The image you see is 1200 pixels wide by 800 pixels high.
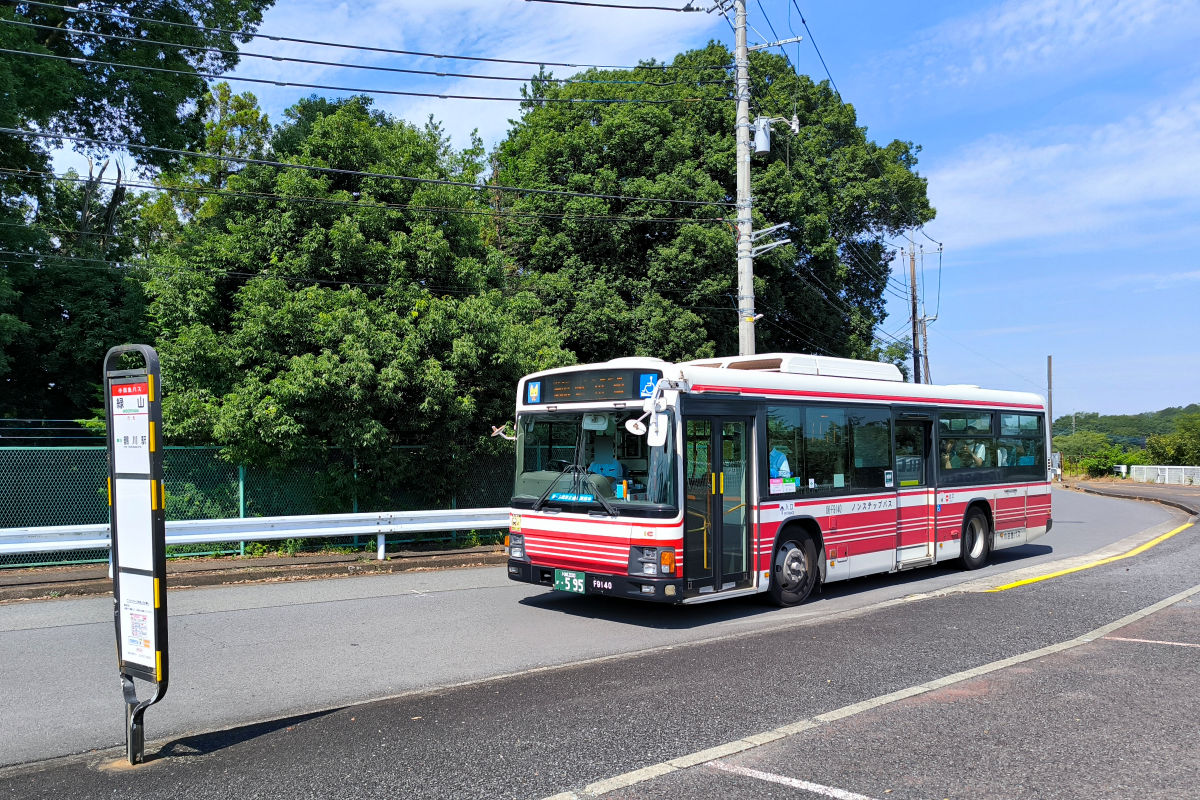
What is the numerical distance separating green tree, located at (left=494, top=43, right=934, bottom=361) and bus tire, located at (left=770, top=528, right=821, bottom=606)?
13.9 metres

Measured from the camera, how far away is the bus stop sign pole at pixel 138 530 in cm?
515

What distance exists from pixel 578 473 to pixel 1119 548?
517 inches

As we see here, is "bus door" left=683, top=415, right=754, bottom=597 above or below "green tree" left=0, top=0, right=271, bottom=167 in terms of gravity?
below

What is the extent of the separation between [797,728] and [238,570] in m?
9.44

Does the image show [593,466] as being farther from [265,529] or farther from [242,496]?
[242,496]

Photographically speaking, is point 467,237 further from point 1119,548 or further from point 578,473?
point 1119,548

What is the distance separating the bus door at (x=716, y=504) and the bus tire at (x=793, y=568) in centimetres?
68

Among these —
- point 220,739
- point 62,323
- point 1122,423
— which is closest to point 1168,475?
point 62,323

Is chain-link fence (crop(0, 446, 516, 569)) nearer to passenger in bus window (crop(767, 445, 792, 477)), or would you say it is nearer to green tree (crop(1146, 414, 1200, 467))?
passenger in bus window (crop(767, 445, 792, 477))

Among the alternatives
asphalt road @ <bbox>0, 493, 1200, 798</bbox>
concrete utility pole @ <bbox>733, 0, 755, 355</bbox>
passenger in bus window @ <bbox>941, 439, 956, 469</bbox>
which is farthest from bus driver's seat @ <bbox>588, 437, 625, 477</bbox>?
concrete utility pole @ <bbox>733, 0, 755, 355</bbox>

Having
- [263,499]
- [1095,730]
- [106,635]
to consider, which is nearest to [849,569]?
[1095,730]

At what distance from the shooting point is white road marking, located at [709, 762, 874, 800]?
4.45 metres

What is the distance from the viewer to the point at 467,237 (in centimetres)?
1802

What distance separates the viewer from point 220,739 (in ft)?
18.5
